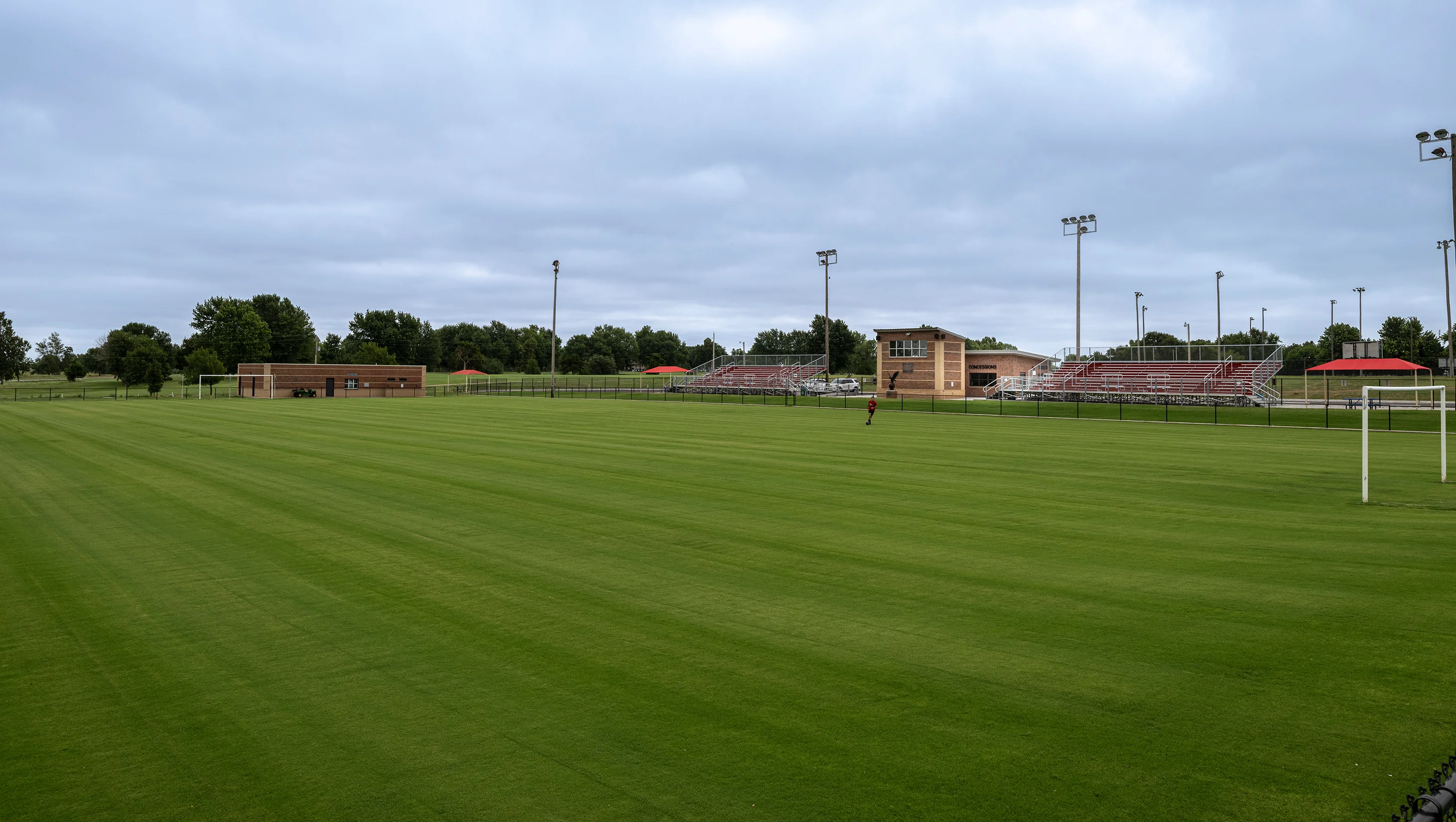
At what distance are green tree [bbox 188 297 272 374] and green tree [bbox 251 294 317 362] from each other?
735 cm

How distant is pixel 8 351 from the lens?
12500 cm

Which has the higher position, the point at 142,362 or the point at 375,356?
the point at 375,356

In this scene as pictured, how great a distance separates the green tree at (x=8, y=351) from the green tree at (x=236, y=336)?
76.1 feet

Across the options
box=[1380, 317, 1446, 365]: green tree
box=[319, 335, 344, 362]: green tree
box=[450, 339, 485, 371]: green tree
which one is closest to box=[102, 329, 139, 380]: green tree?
box=[319, 335, 344, 362]: green tree

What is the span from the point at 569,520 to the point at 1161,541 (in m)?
8.01

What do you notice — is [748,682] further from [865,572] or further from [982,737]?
[865,572]

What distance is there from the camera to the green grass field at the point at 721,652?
4.80 metres

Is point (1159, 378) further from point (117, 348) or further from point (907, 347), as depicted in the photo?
point (117, 348)

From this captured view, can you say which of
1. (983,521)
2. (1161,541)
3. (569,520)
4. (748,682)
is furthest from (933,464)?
(748,682)

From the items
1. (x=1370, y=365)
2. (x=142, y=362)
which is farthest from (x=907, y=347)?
(x=142, y=362)

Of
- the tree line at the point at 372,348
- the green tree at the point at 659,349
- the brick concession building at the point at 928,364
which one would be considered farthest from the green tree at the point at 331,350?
the brick concession building at the point at 928,364

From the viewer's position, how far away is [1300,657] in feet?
22.4

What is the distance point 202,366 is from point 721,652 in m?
114

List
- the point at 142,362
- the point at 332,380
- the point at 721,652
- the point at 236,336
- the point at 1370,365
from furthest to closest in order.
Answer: the point at 236,336 → the point at 142,362 → the point at 332,380 → the point at 1370,365 → the point at 721,652
